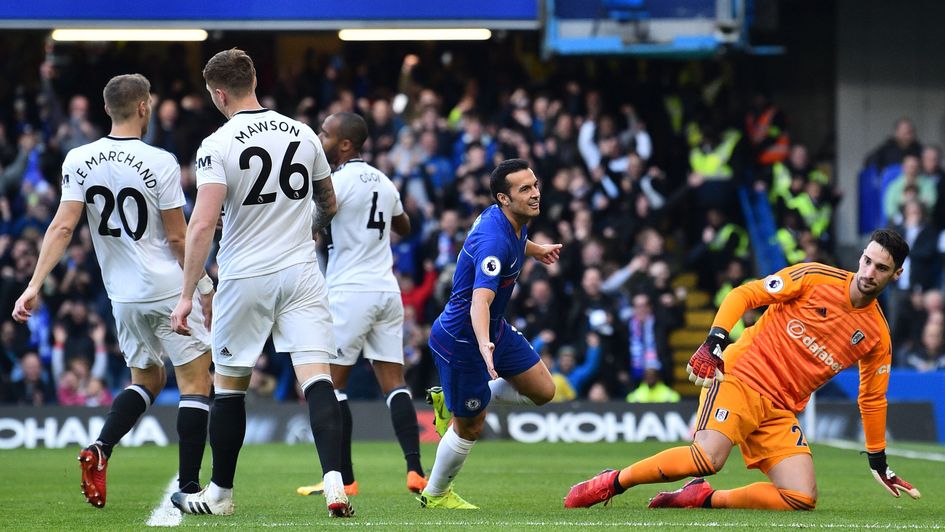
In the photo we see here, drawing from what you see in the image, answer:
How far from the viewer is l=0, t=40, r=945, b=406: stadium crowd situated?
17.7m

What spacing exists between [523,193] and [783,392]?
1.91 metres

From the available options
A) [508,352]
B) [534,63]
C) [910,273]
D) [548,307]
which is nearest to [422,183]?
[548,307]

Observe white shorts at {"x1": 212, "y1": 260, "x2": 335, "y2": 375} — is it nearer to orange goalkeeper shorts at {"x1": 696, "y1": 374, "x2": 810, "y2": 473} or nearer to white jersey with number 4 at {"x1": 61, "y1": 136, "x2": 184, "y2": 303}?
white jersey with number 4 at {"x1": 61, "y1": 136, "x2": 184, "y2": 303}

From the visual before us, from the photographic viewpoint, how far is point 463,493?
9805 millimetres

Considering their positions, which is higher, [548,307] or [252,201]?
[252,201]

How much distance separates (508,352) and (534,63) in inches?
550

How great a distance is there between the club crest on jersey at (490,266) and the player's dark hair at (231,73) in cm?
156

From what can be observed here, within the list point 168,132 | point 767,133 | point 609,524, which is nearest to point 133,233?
point 609,524

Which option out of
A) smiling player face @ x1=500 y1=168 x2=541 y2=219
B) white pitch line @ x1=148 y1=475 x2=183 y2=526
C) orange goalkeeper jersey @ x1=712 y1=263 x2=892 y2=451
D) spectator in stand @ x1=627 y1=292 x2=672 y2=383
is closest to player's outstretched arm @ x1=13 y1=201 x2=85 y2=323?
white pitch line @ x1=148 y1=475 x2=183 y2=526

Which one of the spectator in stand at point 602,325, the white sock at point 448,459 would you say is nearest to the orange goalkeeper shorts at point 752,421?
the white sock at point 448,459

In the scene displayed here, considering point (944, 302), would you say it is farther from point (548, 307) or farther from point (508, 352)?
point (508, 352)

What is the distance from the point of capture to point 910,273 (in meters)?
18.5

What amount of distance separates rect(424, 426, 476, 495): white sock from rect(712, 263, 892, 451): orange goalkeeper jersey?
1624 mm

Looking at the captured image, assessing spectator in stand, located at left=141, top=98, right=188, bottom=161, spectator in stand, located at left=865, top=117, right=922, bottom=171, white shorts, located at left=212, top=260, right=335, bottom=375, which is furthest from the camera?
spectator in stand, located at left=865, top=117, right=922, bottom=171
